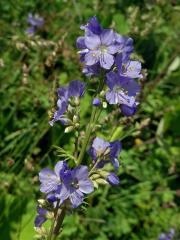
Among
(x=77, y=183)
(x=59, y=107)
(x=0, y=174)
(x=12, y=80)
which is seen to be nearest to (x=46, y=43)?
(x=12, y=80)

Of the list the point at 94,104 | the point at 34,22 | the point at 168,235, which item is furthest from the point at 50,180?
the point at 34,22

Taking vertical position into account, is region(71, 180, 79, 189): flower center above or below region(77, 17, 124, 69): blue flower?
below

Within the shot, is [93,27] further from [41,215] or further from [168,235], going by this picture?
[168,235]

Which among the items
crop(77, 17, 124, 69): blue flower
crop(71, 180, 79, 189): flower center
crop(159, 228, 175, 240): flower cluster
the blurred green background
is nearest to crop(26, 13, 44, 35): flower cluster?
the blurred green background

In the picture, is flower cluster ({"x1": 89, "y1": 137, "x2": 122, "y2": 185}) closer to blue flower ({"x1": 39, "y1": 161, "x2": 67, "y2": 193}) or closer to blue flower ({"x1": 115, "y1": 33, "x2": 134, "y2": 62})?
blue flower ({"x1": 39, "y1": 161, "x2": 67, "y2": 193})

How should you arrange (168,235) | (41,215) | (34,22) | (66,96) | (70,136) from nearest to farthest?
(66,96)
(41,215)
(168,235)
(70,136)
(34,22)

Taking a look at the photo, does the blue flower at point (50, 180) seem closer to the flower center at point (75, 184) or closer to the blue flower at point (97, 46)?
the flower center at point (75, 184)

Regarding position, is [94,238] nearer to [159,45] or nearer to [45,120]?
[45,120]
